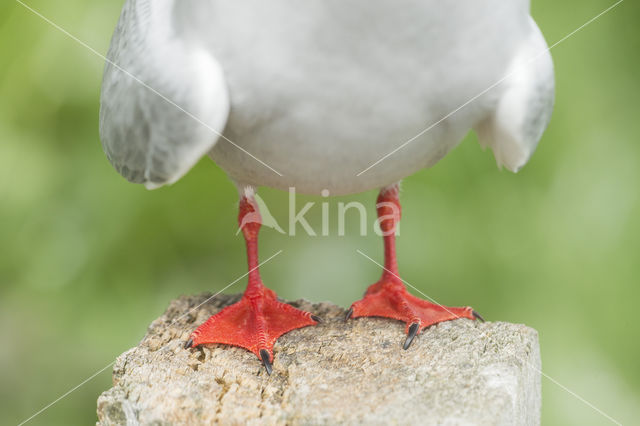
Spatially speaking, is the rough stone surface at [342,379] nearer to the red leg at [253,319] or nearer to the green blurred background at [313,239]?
the red leg at [253,319]

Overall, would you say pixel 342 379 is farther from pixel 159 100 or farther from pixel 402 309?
pixel 159 100

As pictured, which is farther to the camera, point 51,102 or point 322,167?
point 51,102

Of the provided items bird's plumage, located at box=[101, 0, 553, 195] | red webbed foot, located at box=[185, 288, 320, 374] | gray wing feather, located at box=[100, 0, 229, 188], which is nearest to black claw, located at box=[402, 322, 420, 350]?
red webbed foot, located at box=[185, 288, 320, 374]

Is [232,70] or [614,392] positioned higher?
[614,392]

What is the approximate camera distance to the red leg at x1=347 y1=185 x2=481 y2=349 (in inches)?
60.9

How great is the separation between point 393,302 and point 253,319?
328 mm

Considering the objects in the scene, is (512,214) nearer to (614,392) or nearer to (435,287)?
(435,287)

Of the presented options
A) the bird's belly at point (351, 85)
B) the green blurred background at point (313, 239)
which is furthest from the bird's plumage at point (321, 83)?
the green blurred background at point (313, 239)

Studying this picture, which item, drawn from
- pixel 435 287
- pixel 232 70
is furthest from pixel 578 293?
pixel 232 70

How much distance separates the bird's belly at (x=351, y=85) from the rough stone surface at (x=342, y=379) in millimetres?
379

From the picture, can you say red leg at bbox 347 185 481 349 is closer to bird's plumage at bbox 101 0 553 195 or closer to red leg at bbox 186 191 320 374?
red leg at bbox 186 191 320 374

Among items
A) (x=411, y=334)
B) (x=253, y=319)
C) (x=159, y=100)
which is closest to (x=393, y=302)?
(x=411, y=334)

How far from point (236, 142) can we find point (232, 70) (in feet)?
0.59

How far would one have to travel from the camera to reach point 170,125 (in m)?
1.21
